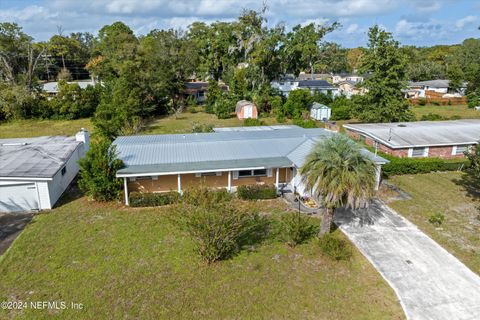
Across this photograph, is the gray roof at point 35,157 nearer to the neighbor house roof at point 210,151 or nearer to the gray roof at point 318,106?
the neighbor house roof at point 210,151

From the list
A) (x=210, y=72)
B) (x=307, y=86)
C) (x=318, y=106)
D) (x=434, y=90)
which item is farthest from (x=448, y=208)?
(x=434, y=90)

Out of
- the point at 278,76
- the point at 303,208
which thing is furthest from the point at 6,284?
the point at 278,76

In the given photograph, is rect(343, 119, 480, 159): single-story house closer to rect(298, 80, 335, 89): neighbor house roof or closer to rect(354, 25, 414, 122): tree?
rect(354, 25, 414, 122): tree

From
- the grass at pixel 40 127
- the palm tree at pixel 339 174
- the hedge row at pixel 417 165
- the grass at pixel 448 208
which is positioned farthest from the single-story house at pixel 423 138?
the grass at pixel 40 127

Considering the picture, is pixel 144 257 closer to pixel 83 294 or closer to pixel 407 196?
pixel 83 294

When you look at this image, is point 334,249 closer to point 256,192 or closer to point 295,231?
point 295,231

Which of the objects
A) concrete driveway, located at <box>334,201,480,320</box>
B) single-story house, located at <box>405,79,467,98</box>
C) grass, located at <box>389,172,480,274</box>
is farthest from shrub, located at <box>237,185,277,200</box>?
single-story house, located at <box>405,79,467,98</box>
